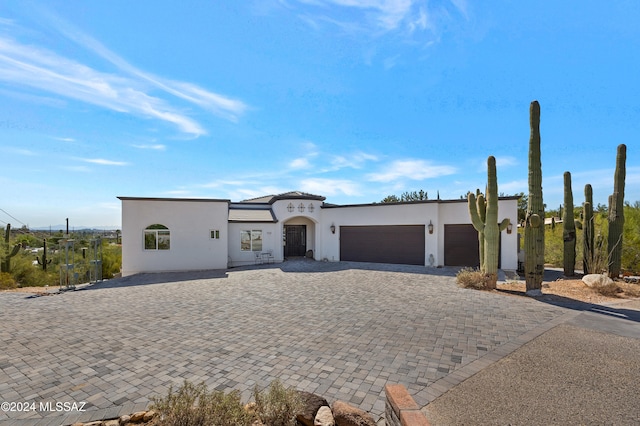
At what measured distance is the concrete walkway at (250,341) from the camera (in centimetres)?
438

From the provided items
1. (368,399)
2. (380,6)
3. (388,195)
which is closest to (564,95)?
(380,6)

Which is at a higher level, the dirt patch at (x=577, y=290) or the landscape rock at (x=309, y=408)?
the landscape rock at (x=309, y=408)

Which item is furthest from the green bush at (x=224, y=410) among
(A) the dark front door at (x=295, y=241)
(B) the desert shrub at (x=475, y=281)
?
(A) the dark front door at (x=295, y=241)

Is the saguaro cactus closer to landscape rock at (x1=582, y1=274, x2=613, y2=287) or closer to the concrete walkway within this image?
the concrete walkway

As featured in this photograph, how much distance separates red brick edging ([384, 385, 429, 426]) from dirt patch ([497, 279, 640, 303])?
32.0ft

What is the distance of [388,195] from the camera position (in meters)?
50.1

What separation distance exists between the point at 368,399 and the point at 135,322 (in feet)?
21.9

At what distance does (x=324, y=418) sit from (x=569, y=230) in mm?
16178

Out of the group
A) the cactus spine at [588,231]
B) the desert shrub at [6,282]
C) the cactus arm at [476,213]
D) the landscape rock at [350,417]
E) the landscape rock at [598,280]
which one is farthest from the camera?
the desert shrub at [6,282]

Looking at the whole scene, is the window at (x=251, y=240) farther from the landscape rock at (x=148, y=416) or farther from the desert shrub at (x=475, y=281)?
the landscape rock at (x=148, y=416)

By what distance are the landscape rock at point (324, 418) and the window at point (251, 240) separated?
17.3 m

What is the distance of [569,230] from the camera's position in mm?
14102

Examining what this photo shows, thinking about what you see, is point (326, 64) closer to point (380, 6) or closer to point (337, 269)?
point (380, 6)

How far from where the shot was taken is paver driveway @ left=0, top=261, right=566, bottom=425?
4.41 meters
